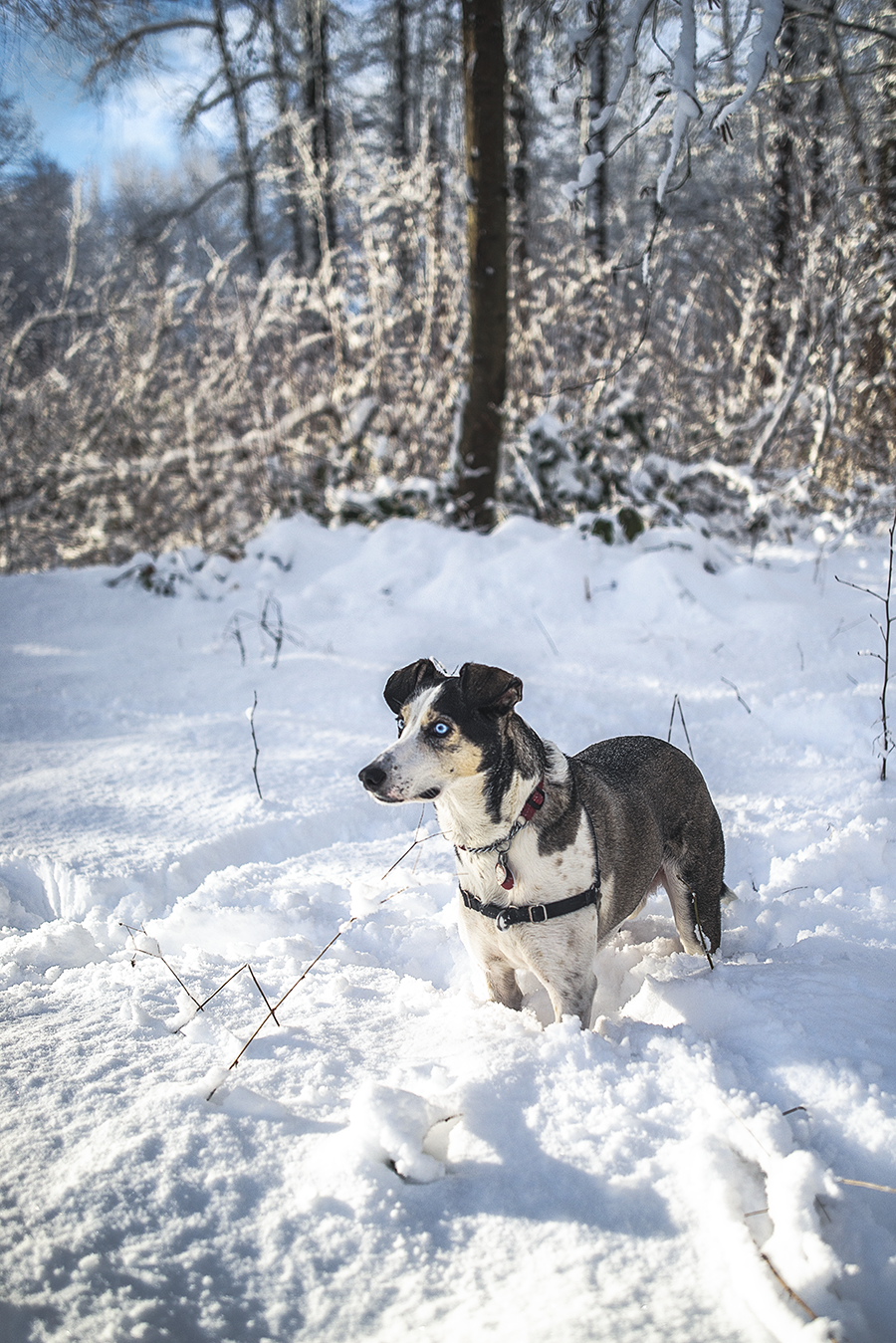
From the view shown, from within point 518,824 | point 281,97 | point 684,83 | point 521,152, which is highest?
point 281,97

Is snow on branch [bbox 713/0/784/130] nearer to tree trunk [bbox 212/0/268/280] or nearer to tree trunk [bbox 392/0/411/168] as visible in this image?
tree trunk [bbox 212/0/268/280]

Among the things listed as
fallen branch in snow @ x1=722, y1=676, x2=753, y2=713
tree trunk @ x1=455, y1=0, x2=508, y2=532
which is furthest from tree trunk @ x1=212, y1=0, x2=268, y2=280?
fallen branch in snow @ x1=722, y1=676, x2=753, y2=713

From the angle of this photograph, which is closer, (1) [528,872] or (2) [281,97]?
(1) [528,872]

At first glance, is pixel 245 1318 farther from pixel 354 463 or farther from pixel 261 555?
pixel 354 463

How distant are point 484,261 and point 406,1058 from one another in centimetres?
699

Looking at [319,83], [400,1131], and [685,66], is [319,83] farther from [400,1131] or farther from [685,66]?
[400,1131]

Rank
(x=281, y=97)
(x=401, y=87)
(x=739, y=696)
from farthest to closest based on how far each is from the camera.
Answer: (x=401, y=87), (x=281, y=97), (x=739, y=696)

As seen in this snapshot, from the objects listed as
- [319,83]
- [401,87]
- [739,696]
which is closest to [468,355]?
[739,696]

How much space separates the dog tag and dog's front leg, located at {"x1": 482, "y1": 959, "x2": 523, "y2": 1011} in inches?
13.1

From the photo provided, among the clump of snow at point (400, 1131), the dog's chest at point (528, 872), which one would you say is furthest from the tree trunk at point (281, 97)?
the clump of snow at point (400, 1131)

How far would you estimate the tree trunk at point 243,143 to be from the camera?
11.8m

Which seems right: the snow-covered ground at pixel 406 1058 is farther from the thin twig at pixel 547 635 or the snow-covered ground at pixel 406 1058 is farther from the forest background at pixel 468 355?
the forest background at pixel 468 355

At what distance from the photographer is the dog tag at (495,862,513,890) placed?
2.14 m

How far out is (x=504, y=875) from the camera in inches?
84.7
